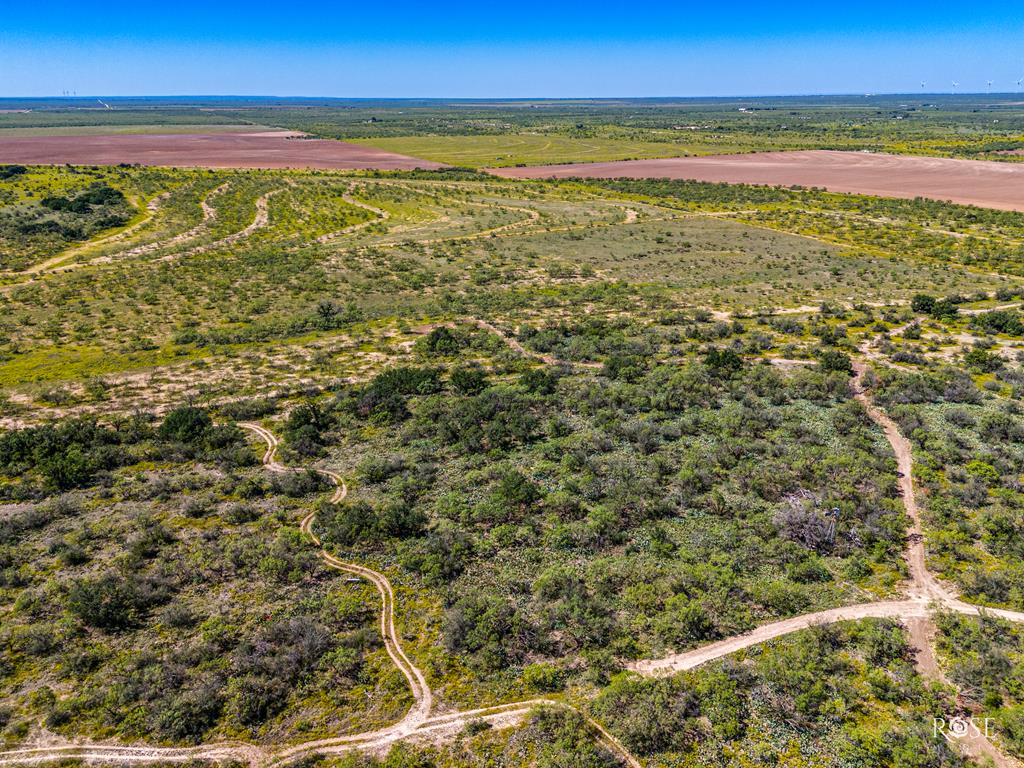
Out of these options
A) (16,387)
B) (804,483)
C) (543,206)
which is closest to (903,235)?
(543,206)

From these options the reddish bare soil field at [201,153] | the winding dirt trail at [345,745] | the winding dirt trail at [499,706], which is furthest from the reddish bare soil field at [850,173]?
the winding dirt trail at [345,745]

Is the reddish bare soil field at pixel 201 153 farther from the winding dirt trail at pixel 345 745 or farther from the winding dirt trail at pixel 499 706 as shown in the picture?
the winding dirt trail at pixel 345 745

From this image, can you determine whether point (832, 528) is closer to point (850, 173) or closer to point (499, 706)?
point (499, 706)

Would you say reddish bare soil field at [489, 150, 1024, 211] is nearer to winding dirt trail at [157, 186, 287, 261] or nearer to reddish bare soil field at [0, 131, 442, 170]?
reddish bare soil field at [0, 131, 442, 170]

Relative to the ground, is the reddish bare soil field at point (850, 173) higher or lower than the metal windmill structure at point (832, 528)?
higher

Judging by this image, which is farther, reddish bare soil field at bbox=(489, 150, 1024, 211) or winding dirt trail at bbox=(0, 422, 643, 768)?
reddish bare soil field at bbox=(489, 150, 1024, 211)

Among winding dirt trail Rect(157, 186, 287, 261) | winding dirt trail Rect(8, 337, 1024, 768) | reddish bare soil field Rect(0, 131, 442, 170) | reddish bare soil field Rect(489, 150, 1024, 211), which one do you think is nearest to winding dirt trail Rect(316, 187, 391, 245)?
winding dirt trail Rect(157, 186, 287, 261)

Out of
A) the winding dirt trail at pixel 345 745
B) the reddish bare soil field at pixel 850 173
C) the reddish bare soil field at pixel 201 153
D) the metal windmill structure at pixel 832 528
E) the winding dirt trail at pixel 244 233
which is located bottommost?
the winding dirt trail at pixel 345 745
